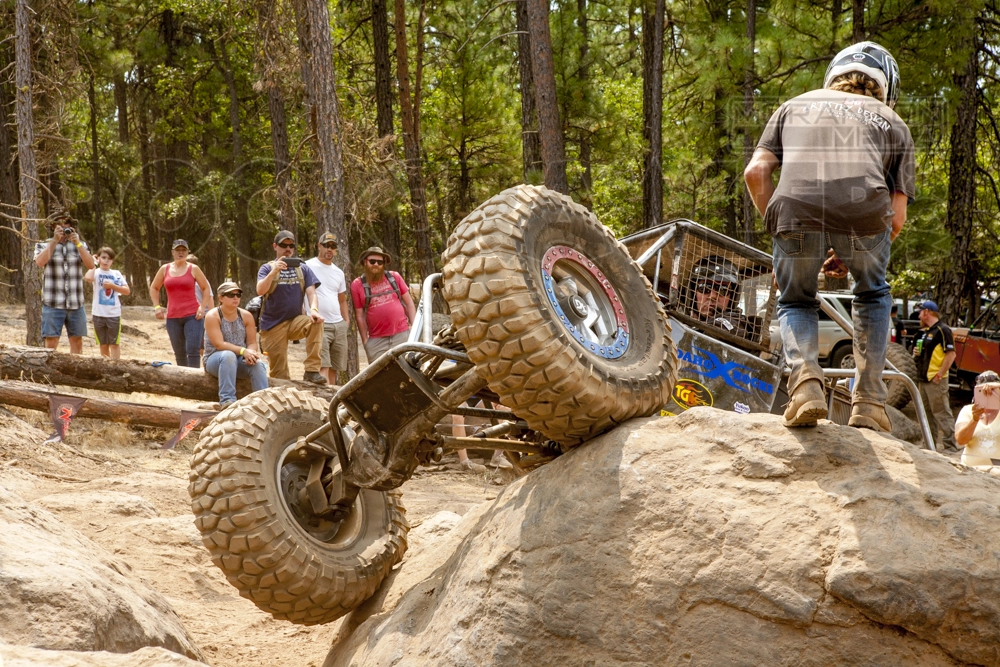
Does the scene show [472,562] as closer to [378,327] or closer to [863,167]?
[863,167]

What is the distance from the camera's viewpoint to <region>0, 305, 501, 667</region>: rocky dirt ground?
516 centimetres

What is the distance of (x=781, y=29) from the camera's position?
44.5 feet

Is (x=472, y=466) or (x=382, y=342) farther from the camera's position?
(x=472, y=466)

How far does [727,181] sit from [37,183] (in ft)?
37.0

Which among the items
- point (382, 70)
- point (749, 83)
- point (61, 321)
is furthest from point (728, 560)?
point (382, 70)

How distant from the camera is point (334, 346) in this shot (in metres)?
9.80

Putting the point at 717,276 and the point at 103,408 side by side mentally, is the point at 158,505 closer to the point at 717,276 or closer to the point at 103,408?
the point at 103,408

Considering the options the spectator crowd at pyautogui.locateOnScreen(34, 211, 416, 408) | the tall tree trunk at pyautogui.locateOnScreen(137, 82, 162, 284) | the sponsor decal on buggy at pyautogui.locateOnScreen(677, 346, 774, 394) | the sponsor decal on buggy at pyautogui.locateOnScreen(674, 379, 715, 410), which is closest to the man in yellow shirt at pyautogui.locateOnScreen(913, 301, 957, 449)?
the sponsor decal on buggy at pyautogui.locateOnScreen(677, 346, 774, 394)

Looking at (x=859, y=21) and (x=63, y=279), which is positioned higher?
(x=859, y=21)

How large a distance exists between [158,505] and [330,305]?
10.2 ft

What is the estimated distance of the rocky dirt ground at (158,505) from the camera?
516 centimetres

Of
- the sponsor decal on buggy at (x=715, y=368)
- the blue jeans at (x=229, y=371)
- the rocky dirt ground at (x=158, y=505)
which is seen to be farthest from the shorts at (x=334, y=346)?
the sponsor decal on buggy at (x=715, y=368)

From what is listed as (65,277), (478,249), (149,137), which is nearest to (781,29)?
(65,277)

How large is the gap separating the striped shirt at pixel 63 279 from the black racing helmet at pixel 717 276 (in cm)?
701
